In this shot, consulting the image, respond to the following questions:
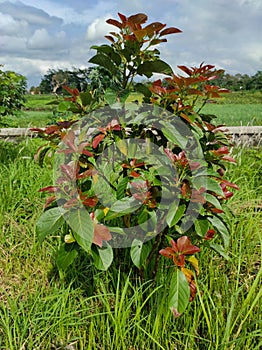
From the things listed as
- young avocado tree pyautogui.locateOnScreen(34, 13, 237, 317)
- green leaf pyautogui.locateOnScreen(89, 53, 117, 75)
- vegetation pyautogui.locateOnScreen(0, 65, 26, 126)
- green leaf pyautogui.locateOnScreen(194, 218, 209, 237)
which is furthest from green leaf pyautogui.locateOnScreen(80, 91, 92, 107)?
vegetation pyautogui.locateOnScreen(0, 65, 26, 126)

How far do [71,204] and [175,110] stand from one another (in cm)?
53

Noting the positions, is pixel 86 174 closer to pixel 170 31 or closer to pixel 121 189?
pixel 121 189

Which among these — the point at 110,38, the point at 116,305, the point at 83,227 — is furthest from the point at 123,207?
the point at 110,38

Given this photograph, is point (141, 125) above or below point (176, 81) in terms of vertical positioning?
below

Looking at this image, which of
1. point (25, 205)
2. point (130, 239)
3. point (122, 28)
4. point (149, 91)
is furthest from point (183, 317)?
point (25, 205)

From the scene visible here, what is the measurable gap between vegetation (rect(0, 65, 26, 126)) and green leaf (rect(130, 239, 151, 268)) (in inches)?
92.4

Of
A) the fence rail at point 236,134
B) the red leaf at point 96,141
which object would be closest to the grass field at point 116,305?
the red leaf at point 96,141

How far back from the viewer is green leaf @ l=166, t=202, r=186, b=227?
4.05 ft

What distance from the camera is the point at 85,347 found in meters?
1.43

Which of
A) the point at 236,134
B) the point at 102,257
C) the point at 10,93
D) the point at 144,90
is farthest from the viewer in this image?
the point at 236,134

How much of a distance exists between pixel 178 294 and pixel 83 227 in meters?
0.40

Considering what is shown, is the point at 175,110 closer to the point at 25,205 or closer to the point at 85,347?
the point at 85,347

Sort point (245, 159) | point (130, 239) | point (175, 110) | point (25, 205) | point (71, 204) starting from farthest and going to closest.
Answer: point (245, 159), point (25, 205), point (130, 239), point (175, 110), point (71, 204)

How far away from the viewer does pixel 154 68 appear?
1.38 meters
